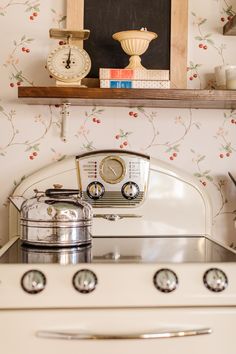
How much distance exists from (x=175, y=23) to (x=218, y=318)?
113 centimetres

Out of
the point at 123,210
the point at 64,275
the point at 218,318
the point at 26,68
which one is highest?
the point at 26,68

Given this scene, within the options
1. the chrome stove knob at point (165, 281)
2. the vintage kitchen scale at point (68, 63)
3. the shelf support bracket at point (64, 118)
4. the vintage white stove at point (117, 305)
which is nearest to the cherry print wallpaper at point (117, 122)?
the shelf support bracket at point (64, 118)

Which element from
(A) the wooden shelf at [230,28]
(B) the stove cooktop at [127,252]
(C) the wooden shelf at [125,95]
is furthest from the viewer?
(A) the wooden shelf at [230,28]

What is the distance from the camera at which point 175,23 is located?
6.63 ft

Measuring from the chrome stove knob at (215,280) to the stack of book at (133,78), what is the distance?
71 cm

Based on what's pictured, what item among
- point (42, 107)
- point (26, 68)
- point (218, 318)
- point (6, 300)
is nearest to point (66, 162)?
point (42, 107)

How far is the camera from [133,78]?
1836 mm

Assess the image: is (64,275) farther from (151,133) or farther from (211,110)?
(211,110)

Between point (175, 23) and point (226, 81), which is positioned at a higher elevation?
point (175, 23)

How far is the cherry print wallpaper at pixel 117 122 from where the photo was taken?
202 centimetres

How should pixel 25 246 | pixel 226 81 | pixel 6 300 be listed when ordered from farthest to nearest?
pixel 226 81 → pixel 25 246 → pixel 6 300

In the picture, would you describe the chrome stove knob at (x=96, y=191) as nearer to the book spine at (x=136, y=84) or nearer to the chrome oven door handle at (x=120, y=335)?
the book spine at (x=136, y=84)

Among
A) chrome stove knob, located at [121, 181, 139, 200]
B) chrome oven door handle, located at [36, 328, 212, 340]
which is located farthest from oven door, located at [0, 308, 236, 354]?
chrome stove knob, located at [121, 181, 139, 200]

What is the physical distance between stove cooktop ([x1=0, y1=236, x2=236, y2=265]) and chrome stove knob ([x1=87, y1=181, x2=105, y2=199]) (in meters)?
0.16
